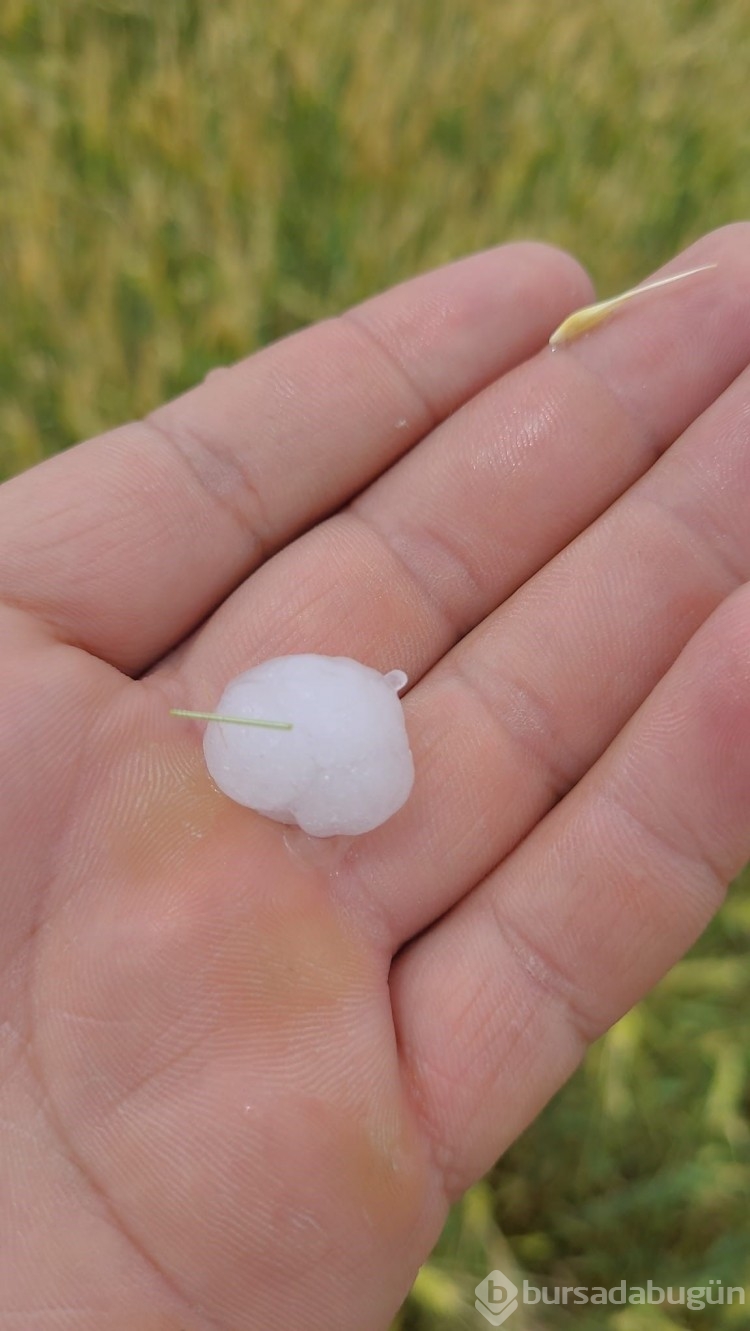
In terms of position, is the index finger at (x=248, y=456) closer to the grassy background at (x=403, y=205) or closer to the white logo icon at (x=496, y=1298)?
the grassy background at (x=403, y=205)

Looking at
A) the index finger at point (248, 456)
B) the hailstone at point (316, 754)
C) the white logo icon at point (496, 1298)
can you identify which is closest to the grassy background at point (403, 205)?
the white logo icon at point (496, 1298)

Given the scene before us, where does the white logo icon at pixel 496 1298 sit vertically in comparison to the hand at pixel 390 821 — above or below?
below

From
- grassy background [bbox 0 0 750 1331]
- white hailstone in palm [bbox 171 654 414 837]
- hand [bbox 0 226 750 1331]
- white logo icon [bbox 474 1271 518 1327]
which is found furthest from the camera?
grassy background [bbox 0 0 750 1331]

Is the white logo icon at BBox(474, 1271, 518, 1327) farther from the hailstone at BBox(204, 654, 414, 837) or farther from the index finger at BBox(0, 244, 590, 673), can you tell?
the index finger at BBox(0, 244, 590, 673)

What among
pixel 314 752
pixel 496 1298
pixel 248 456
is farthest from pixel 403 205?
pixel 496 1298

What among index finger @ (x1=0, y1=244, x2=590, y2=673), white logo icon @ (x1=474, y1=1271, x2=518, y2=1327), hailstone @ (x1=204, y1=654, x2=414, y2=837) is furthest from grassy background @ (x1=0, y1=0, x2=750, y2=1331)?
hailstone @ (x1=204, y1=654, x2=414, y2=837)

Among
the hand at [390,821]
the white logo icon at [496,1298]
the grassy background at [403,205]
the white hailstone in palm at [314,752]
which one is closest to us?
the hand at [390,821]
